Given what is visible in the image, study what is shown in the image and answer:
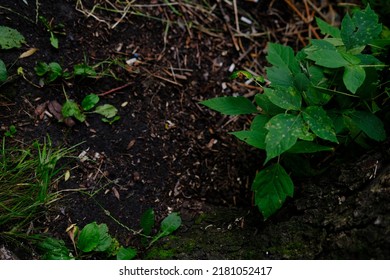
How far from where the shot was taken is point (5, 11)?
209 centimetres

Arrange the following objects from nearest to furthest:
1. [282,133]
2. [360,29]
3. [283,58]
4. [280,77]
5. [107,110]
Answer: [282,133], [360,29], [280,77], [283,58], [107,110]

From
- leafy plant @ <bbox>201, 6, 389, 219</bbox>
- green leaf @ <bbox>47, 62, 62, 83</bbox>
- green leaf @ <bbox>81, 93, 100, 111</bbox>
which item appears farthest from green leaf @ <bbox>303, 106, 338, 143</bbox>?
green leaf @ <bbox>47, 62, 62, 83</bbox>

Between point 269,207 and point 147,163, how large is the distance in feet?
2.15

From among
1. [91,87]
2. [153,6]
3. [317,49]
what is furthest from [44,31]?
[317,49]

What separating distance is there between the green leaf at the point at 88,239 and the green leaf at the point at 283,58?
1032mm

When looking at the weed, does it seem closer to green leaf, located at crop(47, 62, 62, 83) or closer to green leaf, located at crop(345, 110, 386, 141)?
green leaf, located at crop(47, 62, 62, 83)

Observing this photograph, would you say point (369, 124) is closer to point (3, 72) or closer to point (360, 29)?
point (360, 29)

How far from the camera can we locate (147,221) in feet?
6.23

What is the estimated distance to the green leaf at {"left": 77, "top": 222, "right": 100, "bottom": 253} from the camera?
70.1 inches

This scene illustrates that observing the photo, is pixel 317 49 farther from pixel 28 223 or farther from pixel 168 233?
pixel 28 223

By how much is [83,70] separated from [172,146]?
1.86 ft

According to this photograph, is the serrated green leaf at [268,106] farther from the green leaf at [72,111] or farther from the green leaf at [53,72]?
the green leaf at [53,72]

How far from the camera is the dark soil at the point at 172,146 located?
1685mm

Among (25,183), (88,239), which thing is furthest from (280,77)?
(25,183)
